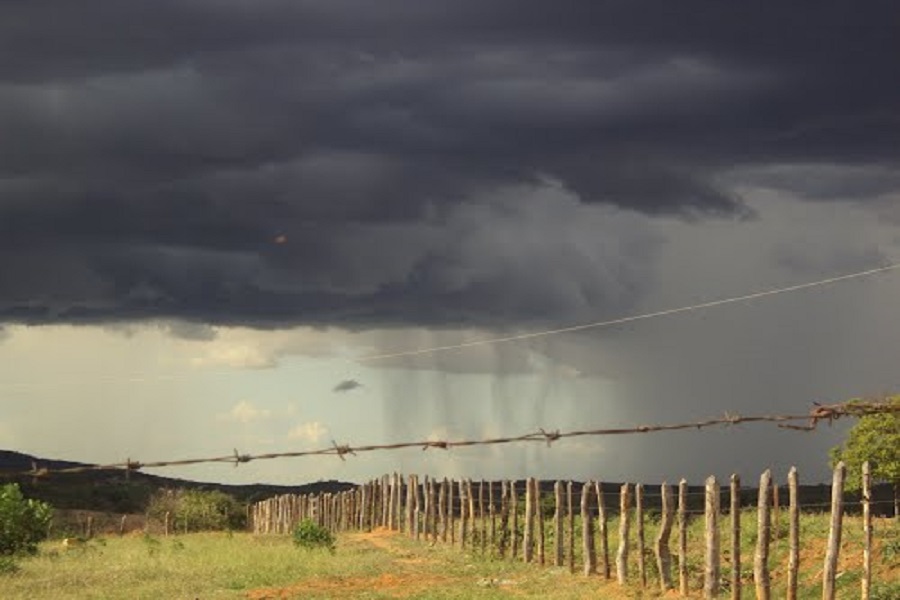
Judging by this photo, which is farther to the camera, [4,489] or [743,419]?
[4,489]

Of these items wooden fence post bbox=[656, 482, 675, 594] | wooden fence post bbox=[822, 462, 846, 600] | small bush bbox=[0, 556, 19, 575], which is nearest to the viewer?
wooden fence post bbox=[822, 462, 846, 600]

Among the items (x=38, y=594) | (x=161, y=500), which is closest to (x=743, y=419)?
(x=38, y=594)

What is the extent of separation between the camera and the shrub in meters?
38.6

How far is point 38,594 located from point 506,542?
1358 centimetres

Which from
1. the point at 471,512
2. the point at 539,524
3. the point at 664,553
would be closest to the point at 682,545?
the point at 664,553

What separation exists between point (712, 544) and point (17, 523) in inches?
896

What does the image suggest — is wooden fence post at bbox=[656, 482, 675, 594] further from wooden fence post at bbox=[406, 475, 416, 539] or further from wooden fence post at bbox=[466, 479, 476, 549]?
wooden fence post at bbox=[406, 475, 416, 539]

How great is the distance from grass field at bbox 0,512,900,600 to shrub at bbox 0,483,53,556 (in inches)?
28.6

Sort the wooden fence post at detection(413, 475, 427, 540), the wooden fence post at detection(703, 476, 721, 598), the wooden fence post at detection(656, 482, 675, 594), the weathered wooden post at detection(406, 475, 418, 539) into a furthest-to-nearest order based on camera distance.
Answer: the weathered wooden post at detection(406, 475, 418, 539) → the wooden fence post at detection(413, 475, 427, 540) → the wooden fence post at detection(656, 482, 675, 594) → the wooden fence post at detection(703, 476, 721, 598)

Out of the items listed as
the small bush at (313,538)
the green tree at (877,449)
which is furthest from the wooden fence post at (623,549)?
the green tree at (877,449)

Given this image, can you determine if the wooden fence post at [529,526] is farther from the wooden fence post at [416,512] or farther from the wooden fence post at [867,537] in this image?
the wooden fence post at [416,512]

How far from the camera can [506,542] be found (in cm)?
3594

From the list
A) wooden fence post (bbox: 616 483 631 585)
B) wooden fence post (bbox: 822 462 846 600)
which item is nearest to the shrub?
wooden fence post (bbox: 616 483 631 585)

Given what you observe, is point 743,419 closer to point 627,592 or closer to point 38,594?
point 627,592
